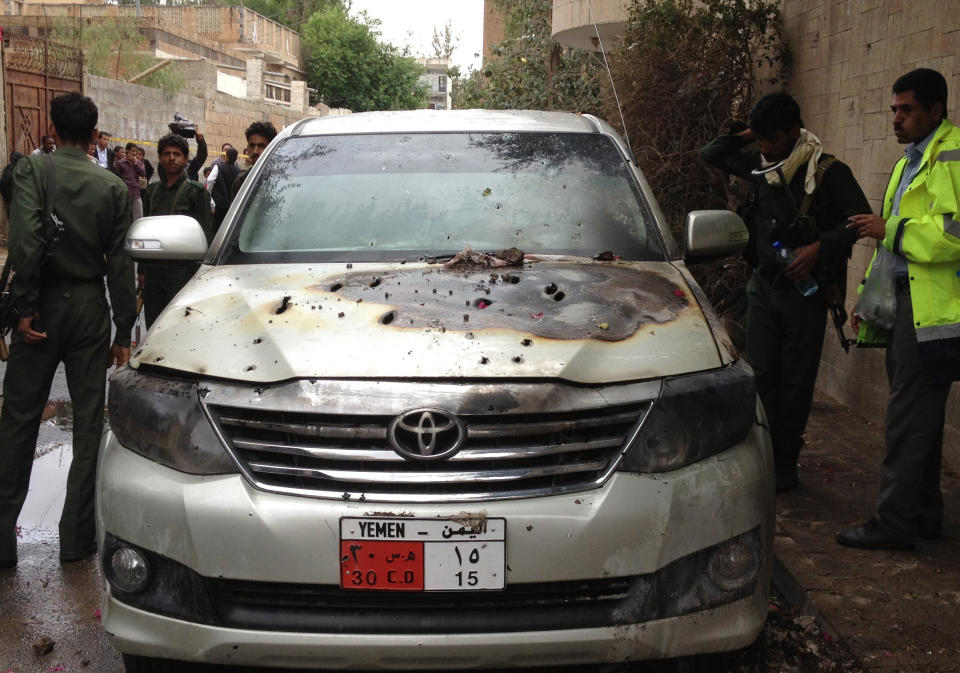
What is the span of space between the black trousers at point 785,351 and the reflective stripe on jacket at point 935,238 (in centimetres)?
95

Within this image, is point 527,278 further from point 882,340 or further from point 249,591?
point 882,340

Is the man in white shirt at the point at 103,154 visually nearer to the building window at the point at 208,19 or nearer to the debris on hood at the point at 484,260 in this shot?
the debris on hood at the point at 484,260

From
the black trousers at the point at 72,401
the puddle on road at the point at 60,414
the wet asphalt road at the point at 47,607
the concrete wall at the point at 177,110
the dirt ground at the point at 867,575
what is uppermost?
the concrete wall at the point at 177,110

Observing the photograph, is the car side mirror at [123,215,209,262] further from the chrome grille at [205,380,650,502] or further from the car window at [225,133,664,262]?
the chrome grille at [205,380,650,502]

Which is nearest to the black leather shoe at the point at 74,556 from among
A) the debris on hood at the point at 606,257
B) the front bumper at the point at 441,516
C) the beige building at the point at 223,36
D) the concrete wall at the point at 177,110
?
the front bumper at the point at 441,516

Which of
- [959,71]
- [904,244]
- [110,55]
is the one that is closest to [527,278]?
[904,244]

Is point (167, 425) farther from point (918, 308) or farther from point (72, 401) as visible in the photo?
point (918, 308)

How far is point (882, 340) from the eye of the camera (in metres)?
4.50

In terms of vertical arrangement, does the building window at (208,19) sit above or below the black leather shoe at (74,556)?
above

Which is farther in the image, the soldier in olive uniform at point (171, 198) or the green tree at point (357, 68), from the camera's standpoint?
the green tree at point (357, 68)

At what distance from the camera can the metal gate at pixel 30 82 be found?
19.2 meters

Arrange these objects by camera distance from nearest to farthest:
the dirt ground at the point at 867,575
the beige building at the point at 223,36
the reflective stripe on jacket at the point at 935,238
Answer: the dirt ground at the point at 867,575 → the reflective stripe on jacket at the point at 935,238 → the beige building at the point at 223,36

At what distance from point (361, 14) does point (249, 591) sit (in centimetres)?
7343

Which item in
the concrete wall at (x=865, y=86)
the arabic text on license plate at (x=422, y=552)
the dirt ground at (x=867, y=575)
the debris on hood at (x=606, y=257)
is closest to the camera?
the arabic text on license plate at (x=422, y=552)
